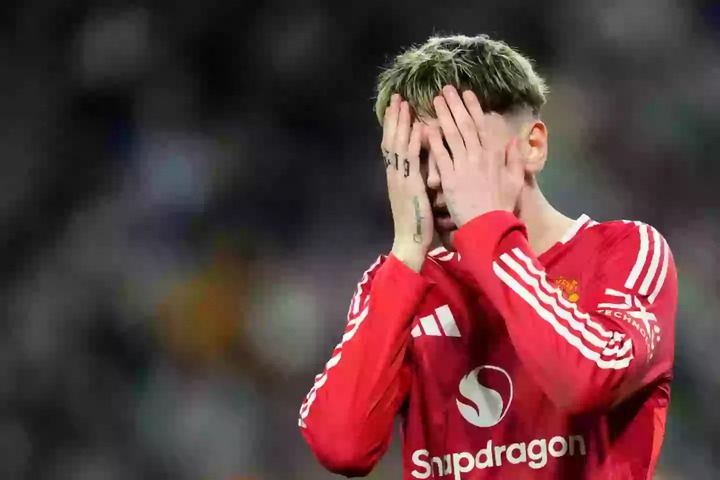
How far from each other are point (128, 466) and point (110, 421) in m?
0.16

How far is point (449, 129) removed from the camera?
1.18 meters

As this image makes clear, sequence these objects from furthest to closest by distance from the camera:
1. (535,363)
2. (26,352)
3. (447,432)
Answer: (26,352), (447,432), (535,363)

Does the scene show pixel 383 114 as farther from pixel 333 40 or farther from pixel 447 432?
pixel 333 40

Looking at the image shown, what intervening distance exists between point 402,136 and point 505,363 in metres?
0.35

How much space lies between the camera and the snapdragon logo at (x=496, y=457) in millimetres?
1137

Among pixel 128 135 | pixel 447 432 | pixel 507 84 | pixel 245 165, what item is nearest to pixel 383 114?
pixel 507 84

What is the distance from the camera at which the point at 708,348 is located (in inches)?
109

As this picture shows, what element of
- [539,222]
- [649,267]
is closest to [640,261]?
[649,267]

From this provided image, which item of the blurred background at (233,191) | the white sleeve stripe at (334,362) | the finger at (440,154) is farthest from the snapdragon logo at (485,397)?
the blurred background at (233,191)

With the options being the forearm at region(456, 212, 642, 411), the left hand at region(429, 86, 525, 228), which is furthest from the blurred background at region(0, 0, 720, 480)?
the forearm at region(456, 212, 642, 411)

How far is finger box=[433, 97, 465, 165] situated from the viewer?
3.83 ft

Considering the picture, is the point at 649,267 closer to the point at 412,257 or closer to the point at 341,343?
the point at 412,257

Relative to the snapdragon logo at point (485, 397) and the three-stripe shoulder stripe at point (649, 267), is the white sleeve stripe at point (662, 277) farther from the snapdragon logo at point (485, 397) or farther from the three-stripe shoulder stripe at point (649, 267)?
the snapdragon logo at point (485, 397)

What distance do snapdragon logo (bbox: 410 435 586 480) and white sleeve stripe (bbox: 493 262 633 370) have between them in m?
0.17
